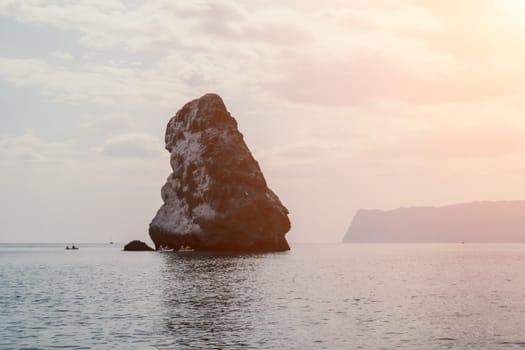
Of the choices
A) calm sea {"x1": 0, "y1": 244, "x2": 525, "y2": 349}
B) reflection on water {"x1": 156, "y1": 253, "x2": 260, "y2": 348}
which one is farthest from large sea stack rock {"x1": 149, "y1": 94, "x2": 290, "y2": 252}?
calm sea {"x1": 0, "y1": 244, "x2": 525, "y2": 349}

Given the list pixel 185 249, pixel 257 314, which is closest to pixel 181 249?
pixel 185 249

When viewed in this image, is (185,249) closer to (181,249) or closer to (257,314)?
(181,249)

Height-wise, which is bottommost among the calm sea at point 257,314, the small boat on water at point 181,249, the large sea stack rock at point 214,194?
the calm sea at point 257,314

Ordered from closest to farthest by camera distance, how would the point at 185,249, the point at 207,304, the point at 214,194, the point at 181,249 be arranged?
the point at 207,304 < the point at 214,194 < the point at 185,249 < the point at 181,249

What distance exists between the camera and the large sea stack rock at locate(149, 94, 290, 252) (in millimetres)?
155000

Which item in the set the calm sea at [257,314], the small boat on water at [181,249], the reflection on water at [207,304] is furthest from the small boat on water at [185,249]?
the calm sea at [257,314]

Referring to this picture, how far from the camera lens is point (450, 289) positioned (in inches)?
2953

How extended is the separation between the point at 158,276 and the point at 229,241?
226 ft

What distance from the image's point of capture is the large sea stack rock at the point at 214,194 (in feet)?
509

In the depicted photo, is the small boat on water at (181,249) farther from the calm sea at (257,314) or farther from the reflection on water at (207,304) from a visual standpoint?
the calm sea at (257,314)

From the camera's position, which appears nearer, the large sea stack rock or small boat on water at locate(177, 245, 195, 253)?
the large sea stack rock

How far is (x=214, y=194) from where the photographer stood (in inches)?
6137

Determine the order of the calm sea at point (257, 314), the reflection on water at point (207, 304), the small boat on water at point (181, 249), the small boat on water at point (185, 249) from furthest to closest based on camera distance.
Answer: the small boat on water at point (181, 249)
the small boat on water at point (185, 249)
the reflection on water at point (207, 304)
the calm sea at point (257, 314)

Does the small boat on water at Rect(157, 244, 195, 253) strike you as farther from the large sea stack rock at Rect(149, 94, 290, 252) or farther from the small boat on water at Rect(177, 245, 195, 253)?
the large sea stack rock at Rect(149, 94, 290, 252)
